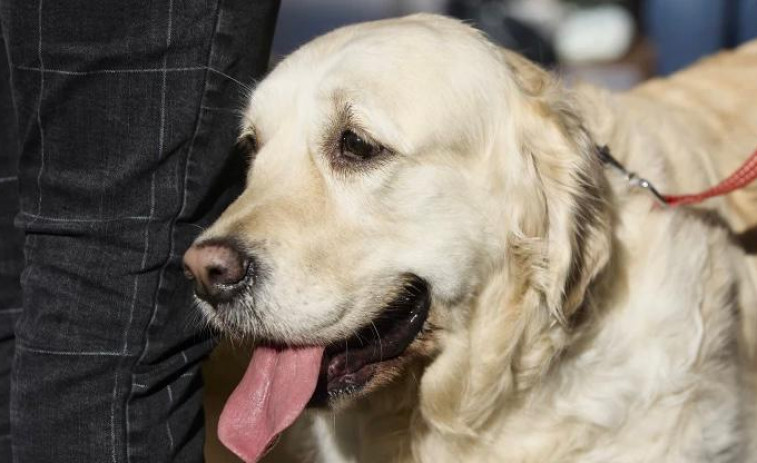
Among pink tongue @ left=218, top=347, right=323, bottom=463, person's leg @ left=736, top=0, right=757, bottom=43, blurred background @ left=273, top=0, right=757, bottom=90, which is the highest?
pink tongue @ left=218, top=347, right=323, bottom=463

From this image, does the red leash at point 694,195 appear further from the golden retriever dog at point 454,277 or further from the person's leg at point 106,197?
the person's leg at point 106,197

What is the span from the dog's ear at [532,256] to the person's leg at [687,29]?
3.74 meters

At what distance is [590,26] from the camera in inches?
440

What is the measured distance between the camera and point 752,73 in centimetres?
404

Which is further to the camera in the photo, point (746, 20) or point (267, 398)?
point (746, 20)

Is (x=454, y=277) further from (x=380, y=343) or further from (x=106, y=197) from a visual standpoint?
(x=106, y=197)

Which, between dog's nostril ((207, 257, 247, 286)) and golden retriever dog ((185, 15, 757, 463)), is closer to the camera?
dog's nostril ((207, 257, 247, 286))

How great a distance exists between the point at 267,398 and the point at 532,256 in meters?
0.76

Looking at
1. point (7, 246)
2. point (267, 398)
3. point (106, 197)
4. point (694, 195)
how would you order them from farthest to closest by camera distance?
point (694, 195) < point (7, 246) < point (267, 398) < point (106, 197)

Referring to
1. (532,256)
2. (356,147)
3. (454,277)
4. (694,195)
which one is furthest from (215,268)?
(694,195)

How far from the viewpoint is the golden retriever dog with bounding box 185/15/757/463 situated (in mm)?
2697

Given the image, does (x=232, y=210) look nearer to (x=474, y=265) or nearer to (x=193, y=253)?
(x=193, y=253)

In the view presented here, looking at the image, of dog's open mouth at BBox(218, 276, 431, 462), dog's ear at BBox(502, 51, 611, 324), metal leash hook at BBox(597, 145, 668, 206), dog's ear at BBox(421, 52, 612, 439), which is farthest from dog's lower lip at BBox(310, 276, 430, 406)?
metal leash hook at BBox(597, 145, 668, 206)

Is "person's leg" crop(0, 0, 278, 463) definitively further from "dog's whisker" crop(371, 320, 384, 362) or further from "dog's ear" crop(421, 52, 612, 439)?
"dog's ear" crop(421, 52, 612, 439)
